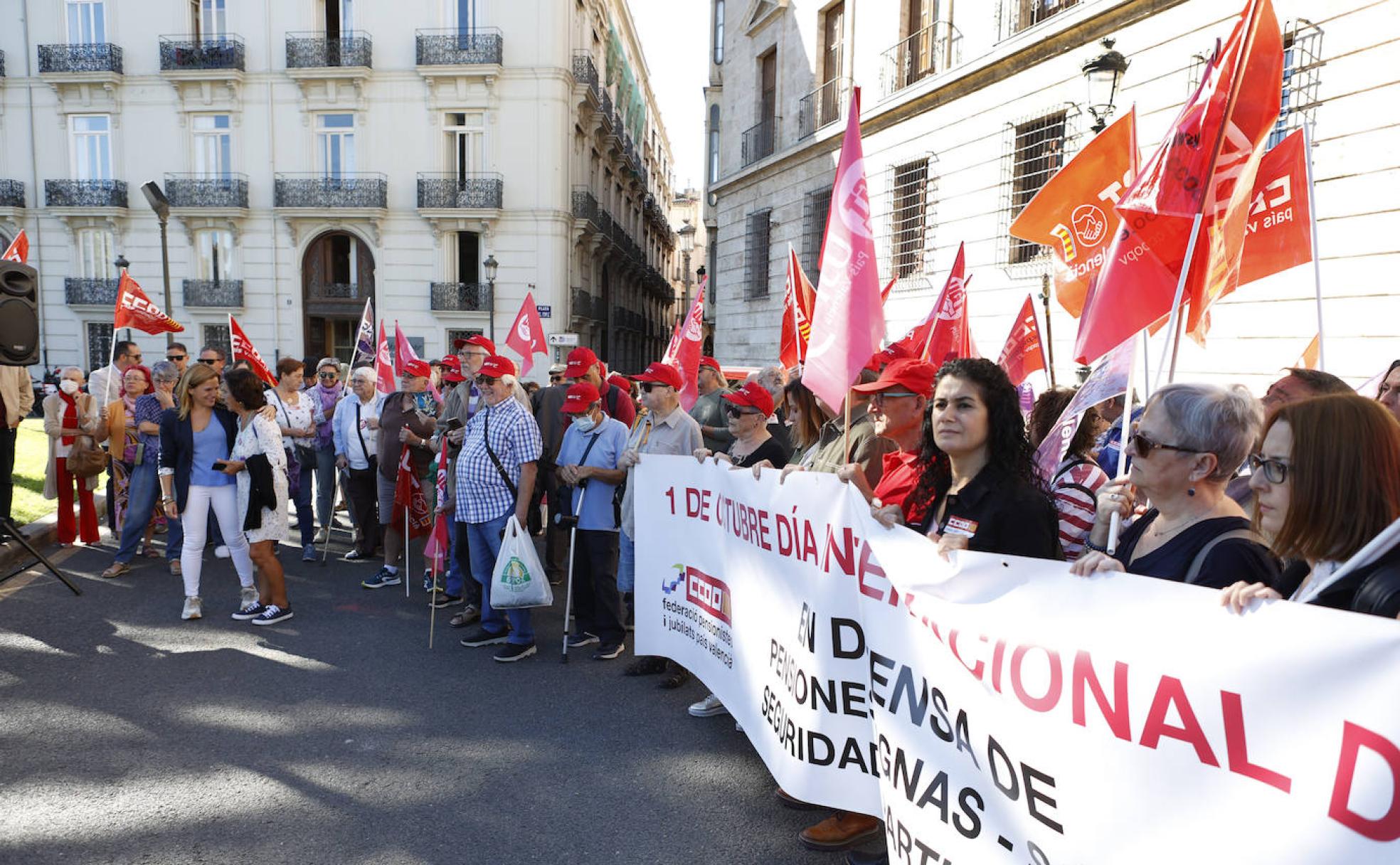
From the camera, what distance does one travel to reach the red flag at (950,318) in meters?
5.82

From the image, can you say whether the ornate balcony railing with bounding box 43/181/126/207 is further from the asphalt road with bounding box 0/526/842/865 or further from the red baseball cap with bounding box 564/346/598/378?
the red baseball cap with bounding box 564/346/598/378

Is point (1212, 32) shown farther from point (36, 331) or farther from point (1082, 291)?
point (36, 331)

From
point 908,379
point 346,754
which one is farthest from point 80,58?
point 908,379

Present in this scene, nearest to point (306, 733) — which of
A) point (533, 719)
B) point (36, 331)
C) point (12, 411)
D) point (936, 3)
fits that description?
point (533, 719)

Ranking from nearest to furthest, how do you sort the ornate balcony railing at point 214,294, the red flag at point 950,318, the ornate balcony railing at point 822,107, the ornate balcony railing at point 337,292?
the red flag at point 950,318
the ornate balcony railing at point 822,107
the ornate balcony railing at point 214,294
the ornate balcony railing at point 337,292

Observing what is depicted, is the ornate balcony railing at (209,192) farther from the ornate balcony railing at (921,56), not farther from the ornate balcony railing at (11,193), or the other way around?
the ornate balcony railing at (921,56)

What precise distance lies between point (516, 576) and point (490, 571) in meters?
0.57

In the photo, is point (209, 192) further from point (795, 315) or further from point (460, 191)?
point (795, 315)

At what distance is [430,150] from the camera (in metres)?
28.8

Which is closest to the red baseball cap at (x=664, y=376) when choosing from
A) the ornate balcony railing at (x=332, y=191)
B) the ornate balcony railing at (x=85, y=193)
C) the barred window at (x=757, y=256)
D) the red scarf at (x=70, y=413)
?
the red scarf at (x=70, y=413)

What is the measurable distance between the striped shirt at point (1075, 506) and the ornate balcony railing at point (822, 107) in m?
14.6

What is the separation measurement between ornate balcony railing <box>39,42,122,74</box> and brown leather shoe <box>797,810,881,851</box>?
1413 inches

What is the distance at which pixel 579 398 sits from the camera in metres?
5.45

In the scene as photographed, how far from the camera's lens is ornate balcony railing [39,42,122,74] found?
29.3 meters
